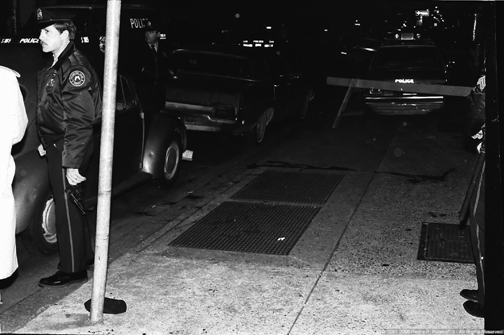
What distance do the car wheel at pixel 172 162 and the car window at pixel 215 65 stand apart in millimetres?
2989

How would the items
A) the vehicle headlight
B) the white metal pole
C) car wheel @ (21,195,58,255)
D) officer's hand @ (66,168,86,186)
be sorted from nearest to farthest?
the white metal pole → officer's hand @ (66,168,86,186) → car wheel @ (21,195,58,255) → the vehicle headlight

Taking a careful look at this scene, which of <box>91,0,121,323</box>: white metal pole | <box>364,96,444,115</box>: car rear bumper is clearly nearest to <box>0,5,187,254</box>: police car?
<box>91,0,121,323</box>: white metal pole

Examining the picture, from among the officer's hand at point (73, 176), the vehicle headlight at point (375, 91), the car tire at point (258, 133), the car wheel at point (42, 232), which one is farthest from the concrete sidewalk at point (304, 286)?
the vehicle headlight at point (375, 91)

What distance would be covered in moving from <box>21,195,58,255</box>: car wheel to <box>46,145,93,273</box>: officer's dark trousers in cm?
69

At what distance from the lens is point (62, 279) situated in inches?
223

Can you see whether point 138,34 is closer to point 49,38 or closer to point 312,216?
point 312,216

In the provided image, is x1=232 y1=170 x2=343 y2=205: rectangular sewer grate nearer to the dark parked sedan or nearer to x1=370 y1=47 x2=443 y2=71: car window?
the dark parked sedan

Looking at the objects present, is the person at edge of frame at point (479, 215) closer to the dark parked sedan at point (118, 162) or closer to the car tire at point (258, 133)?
the dark parked sedan at point (118, 162)

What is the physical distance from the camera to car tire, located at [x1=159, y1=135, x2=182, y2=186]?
29.6ft

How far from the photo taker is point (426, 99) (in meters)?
14.1

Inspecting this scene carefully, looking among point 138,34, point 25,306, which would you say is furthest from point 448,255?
point 138,34

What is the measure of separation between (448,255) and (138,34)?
41.9 ft

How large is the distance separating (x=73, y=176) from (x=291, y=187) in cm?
418

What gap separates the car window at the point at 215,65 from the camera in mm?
12047
